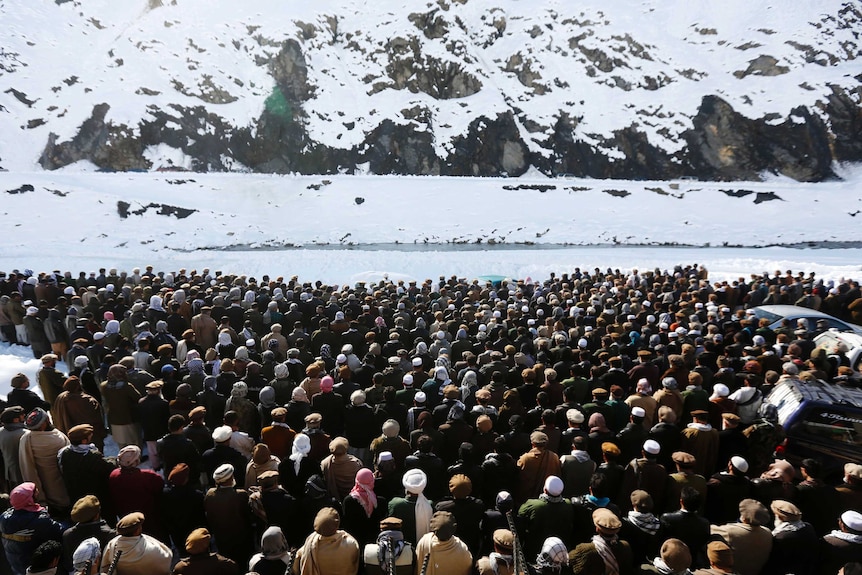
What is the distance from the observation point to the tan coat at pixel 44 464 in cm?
519

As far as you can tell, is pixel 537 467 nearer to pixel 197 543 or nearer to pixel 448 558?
pixel 448 558

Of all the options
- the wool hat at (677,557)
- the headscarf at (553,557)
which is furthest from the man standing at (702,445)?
the headscarf at (553,557)

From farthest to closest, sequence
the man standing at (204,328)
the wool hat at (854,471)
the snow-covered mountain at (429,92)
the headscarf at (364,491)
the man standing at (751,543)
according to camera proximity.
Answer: the snow-covered mountain at (429,92), the man standing at (204,328), the wool hat at (854,471), the headscarf at (364,491), the man standing at (751,543)

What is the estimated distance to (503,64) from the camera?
172ft

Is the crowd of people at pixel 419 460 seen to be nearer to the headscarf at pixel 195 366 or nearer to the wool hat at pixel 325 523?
the wool hat at pixel 325 523

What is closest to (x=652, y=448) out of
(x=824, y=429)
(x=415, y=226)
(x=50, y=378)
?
(x=824, y=429)

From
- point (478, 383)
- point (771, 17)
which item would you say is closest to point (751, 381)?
point (478, 383)

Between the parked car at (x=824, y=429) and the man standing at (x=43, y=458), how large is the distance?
8.83 meters

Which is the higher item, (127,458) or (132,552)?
(127,458)

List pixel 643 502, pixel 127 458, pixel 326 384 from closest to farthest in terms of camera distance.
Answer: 1. pixel 643 502
2. pixel 127 458
3. pixel 326 384

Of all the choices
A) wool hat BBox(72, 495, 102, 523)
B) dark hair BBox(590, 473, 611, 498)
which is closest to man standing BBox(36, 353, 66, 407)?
wool hat BBox(72, 495, 102, 523)

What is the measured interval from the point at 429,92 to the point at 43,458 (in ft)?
160

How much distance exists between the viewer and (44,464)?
5.27 meters

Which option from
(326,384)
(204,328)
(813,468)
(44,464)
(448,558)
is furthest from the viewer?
(204,328)
